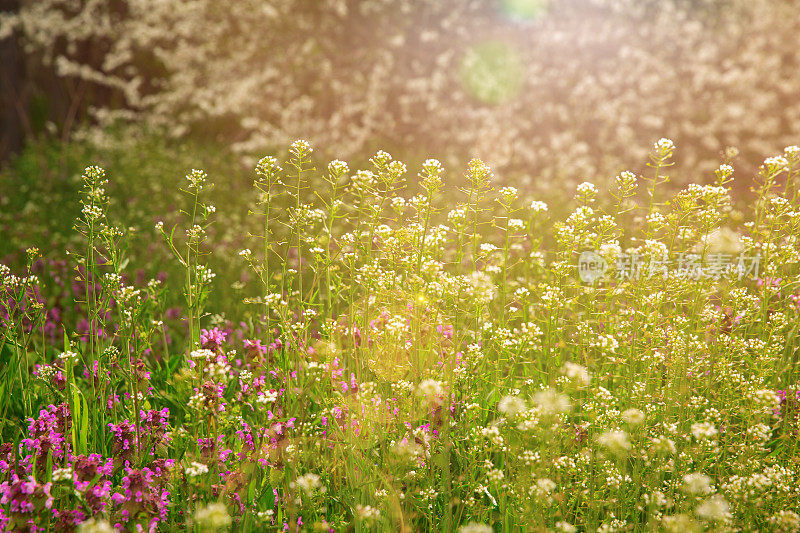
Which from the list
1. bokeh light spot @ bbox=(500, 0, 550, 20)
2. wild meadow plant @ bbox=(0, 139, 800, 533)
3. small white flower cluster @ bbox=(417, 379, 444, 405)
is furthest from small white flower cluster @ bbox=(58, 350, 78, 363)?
bokeh light spot @ bbox=(500, 0, 550, 20)

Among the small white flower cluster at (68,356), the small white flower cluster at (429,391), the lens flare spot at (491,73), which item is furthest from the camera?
the lens flare spot at (491,73)

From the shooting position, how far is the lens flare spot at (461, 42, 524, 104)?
12750mm

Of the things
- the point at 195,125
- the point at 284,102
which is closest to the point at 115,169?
the point at 284,102

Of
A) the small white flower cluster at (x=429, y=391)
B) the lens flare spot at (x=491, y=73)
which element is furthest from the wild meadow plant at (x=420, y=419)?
the lens flare spot at (x=491, y=73)

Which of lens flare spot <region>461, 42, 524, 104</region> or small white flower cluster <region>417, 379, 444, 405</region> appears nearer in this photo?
small white flower cluster <region>417, 379, 444, 405</region>

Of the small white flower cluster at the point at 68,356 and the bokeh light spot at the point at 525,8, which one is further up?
the bokeh light spot at the point at 525,8

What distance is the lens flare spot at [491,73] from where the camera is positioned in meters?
12.8

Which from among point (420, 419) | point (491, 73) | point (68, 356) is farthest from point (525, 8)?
point (68, 356)

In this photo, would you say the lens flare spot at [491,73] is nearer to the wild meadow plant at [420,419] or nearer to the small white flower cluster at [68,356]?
the wild meadow plant at [420,419]

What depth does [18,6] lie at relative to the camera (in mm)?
15117

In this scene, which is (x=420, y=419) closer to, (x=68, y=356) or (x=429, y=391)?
(x=429, y=391)

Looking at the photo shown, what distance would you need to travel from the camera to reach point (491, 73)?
42.0 ft

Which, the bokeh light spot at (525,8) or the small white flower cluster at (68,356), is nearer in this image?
the small white flower cluster at (68,356)

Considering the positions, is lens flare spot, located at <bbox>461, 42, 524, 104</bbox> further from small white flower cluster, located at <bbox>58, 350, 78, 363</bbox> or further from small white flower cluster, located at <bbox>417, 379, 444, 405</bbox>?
small white flower cluster, located at <bbox>417, 379, 444, 405</bbox>
